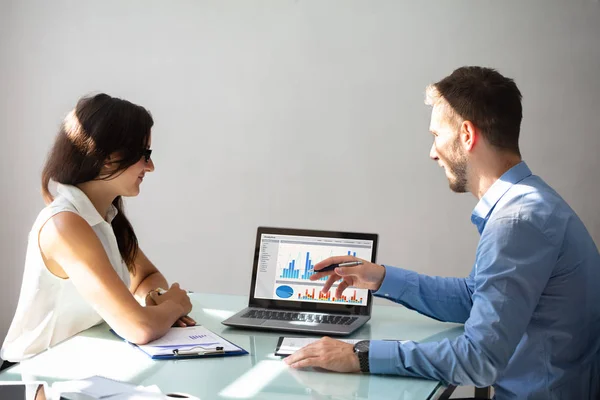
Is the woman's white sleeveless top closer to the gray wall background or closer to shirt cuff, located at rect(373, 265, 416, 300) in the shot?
shirt cuff, located at rect(373, 265, 416, 300)

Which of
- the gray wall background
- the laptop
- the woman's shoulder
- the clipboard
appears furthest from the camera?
the gray wall background

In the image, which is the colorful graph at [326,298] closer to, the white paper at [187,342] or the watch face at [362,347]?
the white paper at [187,342]

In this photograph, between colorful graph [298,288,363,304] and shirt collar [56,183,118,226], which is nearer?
shirt collar [56,183,118,226]

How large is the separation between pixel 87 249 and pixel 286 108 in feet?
8.24

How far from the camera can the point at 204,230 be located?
457cm

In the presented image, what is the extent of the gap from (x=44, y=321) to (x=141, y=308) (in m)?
0.43

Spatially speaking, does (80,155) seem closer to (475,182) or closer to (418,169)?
(475,182)

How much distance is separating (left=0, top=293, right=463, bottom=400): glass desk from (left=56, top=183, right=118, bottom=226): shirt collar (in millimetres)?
411

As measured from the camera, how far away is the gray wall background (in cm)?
421

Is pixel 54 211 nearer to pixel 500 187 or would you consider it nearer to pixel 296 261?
pixel 296 261

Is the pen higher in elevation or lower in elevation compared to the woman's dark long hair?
lower

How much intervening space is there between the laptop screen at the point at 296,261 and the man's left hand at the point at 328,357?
0.64m

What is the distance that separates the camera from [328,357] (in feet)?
5.85

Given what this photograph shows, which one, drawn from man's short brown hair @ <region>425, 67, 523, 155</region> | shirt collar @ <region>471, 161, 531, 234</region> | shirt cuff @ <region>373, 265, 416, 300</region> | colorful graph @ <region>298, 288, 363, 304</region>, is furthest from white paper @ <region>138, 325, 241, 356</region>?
man's short brown hair @ <region>425, 67, 523, 155</region>
